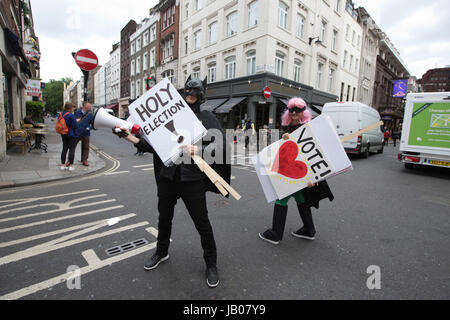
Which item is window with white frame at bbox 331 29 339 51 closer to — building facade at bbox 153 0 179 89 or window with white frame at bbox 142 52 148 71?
building facade at bbox 153 0 179 89

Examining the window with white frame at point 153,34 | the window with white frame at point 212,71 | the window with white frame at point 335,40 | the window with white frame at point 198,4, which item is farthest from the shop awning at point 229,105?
the window with white frame at point 153,34

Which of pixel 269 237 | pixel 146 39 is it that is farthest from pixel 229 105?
pixel 146 39

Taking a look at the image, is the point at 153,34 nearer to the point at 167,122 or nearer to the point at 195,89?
the point at 195,89

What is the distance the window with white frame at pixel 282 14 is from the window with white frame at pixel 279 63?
2.10m

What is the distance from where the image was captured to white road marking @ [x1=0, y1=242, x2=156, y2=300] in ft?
6.98

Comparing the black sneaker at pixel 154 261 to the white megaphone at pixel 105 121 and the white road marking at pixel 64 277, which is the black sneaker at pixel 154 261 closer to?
the white road marking at pixel 64 277

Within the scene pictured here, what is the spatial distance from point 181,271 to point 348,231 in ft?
8.29

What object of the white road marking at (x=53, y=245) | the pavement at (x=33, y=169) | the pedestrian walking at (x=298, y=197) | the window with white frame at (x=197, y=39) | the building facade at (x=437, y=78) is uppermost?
the building facade at (x=437, y=78)

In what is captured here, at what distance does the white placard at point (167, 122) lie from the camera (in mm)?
2211

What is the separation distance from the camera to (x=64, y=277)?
2.38 m

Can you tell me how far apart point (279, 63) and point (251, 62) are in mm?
2214

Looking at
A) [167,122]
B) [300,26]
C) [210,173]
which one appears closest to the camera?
[210,173]
